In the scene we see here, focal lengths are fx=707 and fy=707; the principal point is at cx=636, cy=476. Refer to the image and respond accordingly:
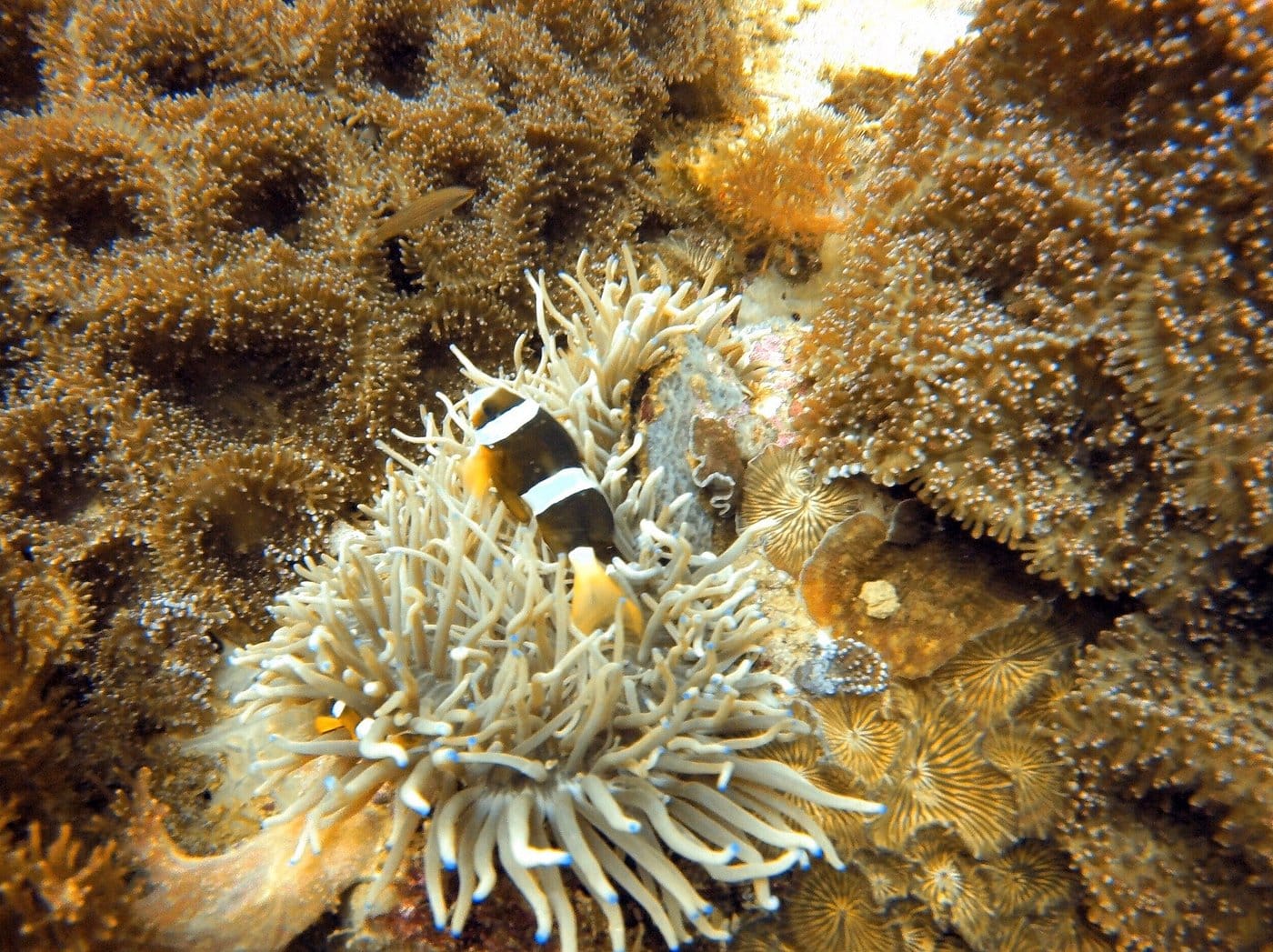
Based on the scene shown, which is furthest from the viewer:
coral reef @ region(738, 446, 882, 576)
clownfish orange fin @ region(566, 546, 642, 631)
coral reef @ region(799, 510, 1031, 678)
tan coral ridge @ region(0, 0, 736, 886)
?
tan coral ridge @ region(0, 0, 736, 886)

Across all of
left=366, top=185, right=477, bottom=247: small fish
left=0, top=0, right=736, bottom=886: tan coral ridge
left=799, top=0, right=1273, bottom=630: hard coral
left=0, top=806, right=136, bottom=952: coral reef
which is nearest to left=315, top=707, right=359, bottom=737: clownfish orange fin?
left=0, top=806, right=136, bottom=952: coral reef

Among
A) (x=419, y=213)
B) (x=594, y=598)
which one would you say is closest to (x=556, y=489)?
(x=594, y=598)

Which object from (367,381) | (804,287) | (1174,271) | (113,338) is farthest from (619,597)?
(113,338)

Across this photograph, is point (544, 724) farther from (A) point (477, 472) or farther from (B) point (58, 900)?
(B) point (58, 900)

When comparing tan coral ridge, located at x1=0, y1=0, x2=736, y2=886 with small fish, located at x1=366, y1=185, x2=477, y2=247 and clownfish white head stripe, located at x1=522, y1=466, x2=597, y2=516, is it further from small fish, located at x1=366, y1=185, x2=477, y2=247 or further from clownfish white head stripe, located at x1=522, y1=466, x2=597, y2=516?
clownfish white head stripe, located at x1=522, y1=466, x2=597, y2=516

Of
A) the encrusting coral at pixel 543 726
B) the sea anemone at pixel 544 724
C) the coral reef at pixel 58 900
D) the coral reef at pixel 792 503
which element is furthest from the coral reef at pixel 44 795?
the coral reef at pixel 792 503

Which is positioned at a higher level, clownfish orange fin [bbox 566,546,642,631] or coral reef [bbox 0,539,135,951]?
coral reef [bbox 0,539,135,951]

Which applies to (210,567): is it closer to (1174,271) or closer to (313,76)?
(313,76)
